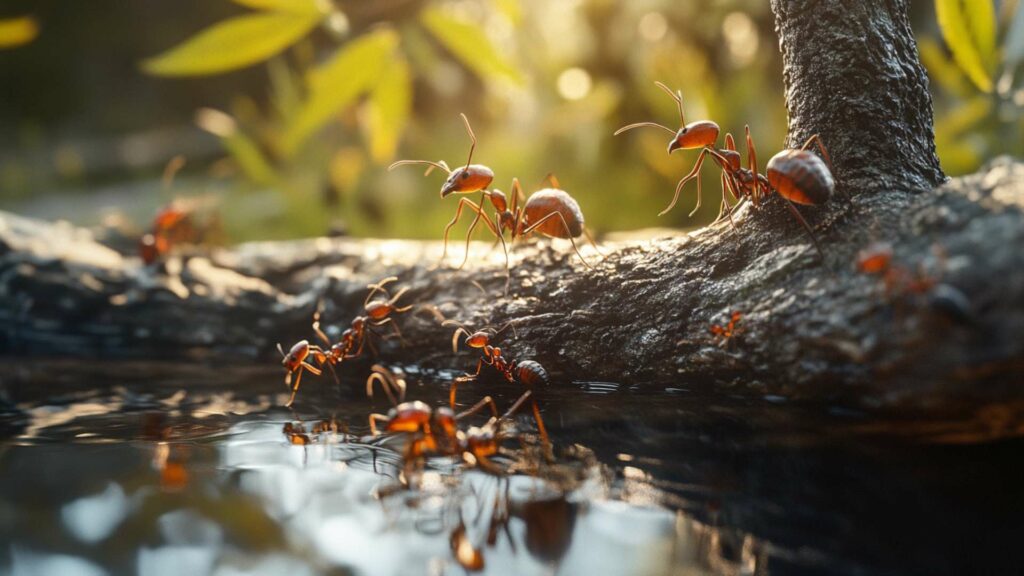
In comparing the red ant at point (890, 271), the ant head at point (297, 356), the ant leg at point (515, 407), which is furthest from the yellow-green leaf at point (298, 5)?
the red ant at point (890, 271)

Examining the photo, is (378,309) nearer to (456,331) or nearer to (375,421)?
(456,331)

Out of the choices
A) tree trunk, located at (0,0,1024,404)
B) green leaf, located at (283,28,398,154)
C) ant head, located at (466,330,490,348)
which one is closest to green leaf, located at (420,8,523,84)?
green leaf, located at (283,28,398,154)

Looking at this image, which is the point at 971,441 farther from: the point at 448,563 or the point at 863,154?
the point at 448,563

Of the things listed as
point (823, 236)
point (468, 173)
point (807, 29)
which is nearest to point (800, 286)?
point (823, 236)

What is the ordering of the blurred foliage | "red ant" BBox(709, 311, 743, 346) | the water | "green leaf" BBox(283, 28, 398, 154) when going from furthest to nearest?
1. the blurred foliage
2. "green leaf" BBox(283, 28, 398, 154)
3. "red ant" BBox(709, 311, 743, 346)
4. the water

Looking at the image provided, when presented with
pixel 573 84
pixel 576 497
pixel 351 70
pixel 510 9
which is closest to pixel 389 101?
pixel 351 70

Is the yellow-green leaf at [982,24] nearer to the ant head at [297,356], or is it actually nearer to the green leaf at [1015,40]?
the green leaf at [1015,40]

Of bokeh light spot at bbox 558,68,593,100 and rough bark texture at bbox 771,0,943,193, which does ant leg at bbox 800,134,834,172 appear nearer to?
rough bark texture at bbox 771,0,943,193
